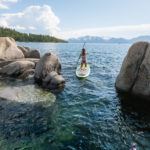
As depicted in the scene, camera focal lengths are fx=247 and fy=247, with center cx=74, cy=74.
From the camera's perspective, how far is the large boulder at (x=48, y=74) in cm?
2623

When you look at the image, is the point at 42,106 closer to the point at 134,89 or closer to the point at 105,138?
the point at 105,138

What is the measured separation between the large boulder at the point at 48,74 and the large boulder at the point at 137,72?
6.60 m

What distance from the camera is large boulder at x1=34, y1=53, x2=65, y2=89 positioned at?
26234 mm

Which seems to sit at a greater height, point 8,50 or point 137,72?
point 137,72

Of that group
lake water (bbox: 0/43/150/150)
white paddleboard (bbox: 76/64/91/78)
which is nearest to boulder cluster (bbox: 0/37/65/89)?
white paddleboard (bbox: 76/64/91/78)

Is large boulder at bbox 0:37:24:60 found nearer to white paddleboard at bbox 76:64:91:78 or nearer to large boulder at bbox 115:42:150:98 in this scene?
white paddleboard at bbox 76:64:91:78

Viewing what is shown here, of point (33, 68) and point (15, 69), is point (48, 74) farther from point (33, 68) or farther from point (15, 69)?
point (33, 68)

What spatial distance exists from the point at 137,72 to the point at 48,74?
385 inches

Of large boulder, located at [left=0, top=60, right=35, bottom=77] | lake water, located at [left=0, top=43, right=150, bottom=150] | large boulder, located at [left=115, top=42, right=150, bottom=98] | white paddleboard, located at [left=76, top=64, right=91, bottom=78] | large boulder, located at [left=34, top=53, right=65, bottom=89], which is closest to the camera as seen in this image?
lake water, located at [left=0, top=43, right=150, bottom=150]

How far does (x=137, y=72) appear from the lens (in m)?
22.7

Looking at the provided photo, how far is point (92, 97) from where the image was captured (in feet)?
76.3

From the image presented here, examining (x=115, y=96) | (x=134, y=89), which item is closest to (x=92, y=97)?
(x=115, y=96)

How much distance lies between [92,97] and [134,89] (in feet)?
12.9

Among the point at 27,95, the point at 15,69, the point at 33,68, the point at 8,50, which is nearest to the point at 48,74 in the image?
the point at 27,95
